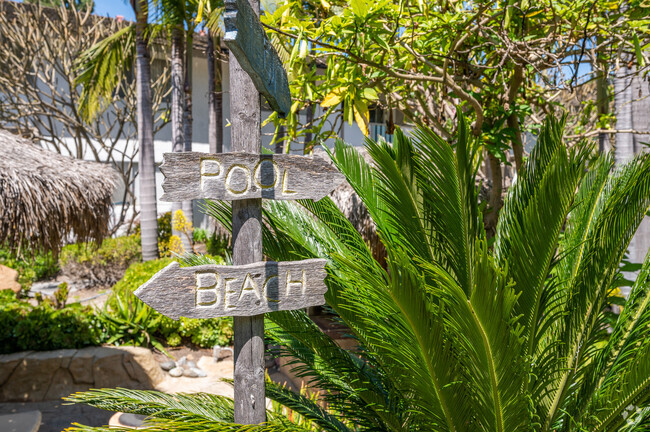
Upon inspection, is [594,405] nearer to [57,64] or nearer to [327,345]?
[327,345]

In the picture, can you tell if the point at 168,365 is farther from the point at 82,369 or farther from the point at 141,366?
the point at 82,369

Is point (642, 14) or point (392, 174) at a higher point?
point (642, 14)

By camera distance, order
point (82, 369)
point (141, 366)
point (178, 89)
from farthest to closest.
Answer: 1. point (178, 89)
2. point (141, 366)
3. point (82, 369)

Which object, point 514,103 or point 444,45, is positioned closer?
point 444,45

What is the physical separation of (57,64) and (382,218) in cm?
1266

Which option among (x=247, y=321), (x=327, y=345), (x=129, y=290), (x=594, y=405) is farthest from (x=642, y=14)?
(x=129, y=290)

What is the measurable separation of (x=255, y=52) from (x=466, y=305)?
3.81 feet

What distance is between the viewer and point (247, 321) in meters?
2.05

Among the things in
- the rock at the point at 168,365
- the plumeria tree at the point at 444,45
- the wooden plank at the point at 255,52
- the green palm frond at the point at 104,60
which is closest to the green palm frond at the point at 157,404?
the wooden plank at the point at 255,52

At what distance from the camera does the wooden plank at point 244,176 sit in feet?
6.11

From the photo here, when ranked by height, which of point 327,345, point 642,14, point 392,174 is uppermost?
point 642,14

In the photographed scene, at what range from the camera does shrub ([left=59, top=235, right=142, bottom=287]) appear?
436 inches

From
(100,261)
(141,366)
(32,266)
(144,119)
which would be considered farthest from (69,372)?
(32,266)

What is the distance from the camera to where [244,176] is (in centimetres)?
198
